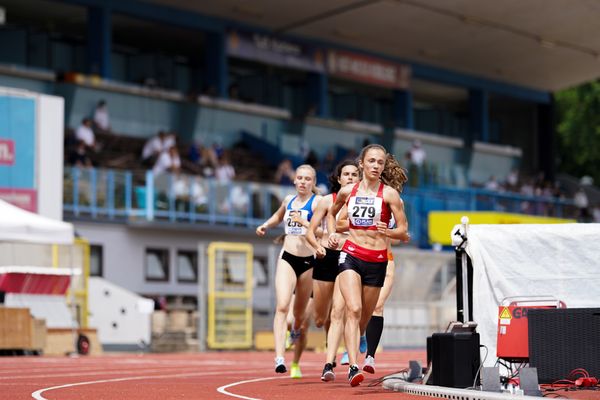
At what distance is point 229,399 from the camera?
38.1 feet

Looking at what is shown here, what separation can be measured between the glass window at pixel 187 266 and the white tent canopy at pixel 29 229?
12633mm

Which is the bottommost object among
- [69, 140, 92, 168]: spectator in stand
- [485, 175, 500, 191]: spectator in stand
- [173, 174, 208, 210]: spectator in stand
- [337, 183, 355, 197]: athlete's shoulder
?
[337, 183, 355, 197]: athlete's shoulder

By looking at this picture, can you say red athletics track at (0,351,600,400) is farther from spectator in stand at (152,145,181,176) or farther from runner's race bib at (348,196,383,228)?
spectator in stand at (152,145,181,176)

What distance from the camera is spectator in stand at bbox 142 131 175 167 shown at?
36281 millimetres

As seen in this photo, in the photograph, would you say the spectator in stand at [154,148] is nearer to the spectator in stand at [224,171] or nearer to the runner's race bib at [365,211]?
the spectator in stand at [224,171]

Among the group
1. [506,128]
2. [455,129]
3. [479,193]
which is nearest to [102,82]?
[479,193]

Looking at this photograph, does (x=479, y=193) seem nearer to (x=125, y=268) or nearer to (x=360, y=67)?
(x=360, y=67)

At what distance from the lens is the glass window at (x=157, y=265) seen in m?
36.1

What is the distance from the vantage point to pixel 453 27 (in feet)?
153

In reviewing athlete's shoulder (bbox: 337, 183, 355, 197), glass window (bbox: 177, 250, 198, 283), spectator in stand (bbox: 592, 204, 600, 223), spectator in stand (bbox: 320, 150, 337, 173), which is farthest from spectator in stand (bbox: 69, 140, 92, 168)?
spectator in stand (bbox: 592, 204, 600, 223)

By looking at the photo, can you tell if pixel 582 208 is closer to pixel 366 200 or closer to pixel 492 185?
pixel 492 185

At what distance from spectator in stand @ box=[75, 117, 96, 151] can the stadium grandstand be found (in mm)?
105

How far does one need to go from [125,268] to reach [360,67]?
16.3m

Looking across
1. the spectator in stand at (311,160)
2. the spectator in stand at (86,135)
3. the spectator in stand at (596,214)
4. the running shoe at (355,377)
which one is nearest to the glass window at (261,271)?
the spectator in stand at (311,160)
